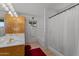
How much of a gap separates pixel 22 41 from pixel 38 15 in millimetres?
429

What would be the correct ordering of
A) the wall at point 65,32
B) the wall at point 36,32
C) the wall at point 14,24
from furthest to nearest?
1. the wall at point 65,32
2. the wall at point 36,32
3. the wall at point 14,24

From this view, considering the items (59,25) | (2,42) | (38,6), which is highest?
(38,6)

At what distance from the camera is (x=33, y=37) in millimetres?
1828

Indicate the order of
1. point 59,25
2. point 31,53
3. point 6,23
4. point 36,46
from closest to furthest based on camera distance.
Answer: point 6,23
point 31,53
point 36,46
point 59,25

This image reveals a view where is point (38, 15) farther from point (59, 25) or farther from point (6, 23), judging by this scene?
point (59, 25)

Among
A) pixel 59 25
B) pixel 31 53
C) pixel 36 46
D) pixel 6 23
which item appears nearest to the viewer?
pixel 6 23

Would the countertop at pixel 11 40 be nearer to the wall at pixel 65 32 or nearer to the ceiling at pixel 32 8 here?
the ceiling at pixel 32 8

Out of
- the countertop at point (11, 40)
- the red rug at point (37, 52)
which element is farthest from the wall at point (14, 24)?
the red rug at point (37, 52)

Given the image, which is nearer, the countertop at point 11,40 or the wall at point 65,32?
the countertop at point 11,40

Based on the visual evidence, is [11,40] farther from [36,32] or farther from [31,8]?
[31,8]

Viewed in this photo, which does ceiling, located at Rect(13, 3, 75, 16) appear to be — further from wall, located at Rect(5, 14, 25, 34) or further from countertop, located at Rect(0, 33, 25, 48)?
countertop, located at Rect(0, 33, 25, 48)

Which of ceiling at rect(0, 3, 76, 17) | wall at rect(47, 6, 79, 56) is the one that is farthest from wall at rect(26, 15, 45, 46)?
wall at rect(47, 6, 79, 56)

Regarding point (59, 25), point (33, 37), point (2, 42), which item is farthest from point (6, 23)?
point (59, 25)

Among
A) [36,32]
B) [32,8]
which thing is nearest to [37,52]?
[36,32]
